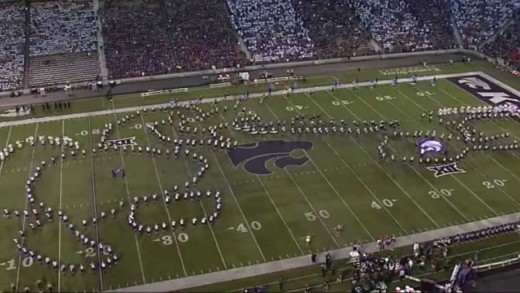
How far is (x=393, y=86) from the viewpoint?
50.1 m

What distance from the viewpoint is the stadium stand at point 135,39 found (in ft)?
184

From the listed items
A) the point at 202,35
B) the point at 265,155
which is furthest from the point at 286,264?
the point at 202,35

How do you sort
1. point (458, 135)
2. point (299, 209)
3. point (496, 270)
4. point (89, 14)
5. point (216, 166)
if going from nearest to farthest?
point (496, 270)
point (299, 209)
point (216, 166)
point (458, 135)
point (89, 14)

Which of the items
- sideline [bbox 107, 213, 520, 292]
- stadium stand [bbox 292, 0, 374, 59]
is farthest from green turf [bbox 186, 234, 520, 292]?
stadium stand [bbox 292, 0, 374, 59]

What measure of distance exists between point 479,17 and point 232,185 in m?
47.2

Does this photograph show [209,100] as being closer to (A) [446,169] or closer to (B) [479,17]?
(A) [446,169]

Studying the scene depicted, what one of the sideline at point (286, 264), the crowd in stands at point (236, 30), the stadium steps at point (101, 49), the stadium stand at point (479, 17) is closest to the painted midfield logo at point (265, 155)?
the sideline at point (286, 264)

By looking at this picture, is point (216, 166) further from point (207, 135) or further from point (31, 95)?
point (31, 95)

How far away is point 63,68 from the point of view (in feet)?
183

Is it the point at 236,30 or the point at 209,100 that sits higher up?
the point at 209,100

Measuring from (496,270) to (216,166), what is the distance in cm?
1764

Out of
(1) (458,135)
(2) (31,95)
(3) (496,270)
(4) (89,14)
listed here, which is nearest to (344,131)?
(1) (458,135)

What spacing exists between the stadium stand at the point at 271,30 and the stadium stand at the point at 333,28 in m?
0.99

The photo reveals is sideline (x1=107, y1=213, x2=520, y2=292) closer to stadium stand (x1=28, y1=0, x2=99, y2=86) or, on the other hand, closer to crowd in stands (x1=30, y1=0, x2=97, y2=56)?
stadium stand (x1=28, y1=0, x2=99, y2=86)
